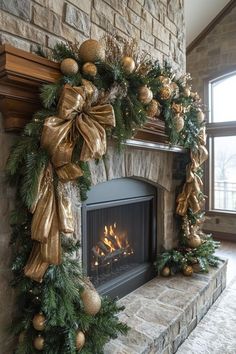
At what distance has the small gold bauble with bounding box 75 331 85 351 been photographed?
4.69 ft

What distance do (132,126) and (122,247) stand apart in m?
1.24

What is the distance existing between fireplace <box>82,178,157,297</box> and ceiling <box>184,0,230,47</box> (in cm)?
352

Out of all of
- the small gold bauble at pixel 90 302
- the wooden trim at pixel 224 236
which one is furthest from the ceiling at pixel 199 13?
the small gold bauble at pixel 90 302

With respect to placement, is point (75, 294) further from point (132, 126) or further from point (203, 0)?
point (203, 0)

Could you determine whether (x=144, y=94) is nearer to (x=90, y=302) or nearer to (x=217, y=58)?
(x=90, y=302)

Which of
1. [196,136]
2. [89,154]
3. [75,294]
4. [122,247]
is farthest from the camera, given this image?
[196,136]

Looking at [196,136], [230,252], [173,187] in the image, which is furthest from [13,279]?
[230,252]

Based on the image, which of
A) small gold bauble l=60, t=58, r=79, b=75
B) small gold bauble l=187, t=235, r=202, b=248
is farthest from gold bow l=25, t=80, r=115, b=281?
small gold bauble l=187, t=235, r=202, b=248

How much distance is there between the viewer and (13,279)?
1421mm

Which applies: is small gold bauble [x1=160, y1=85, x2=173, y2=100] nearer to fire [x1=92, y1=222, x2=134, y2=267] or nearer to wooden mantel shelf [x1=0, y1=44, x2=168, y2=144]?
wooden mantel shelf [x1=0, y1=44, x2=168, y2=144]

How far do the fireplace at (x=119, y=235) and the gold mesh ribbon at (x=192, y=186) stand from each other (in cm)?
35

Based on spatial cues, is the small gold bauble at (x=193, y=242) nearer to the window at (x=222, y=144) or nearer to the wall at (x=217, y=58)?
the wall at (x=217, y=58)

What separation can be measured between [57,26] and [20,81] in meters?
0.59

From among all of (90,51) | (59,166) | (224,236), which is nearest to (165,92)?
(90,51)
